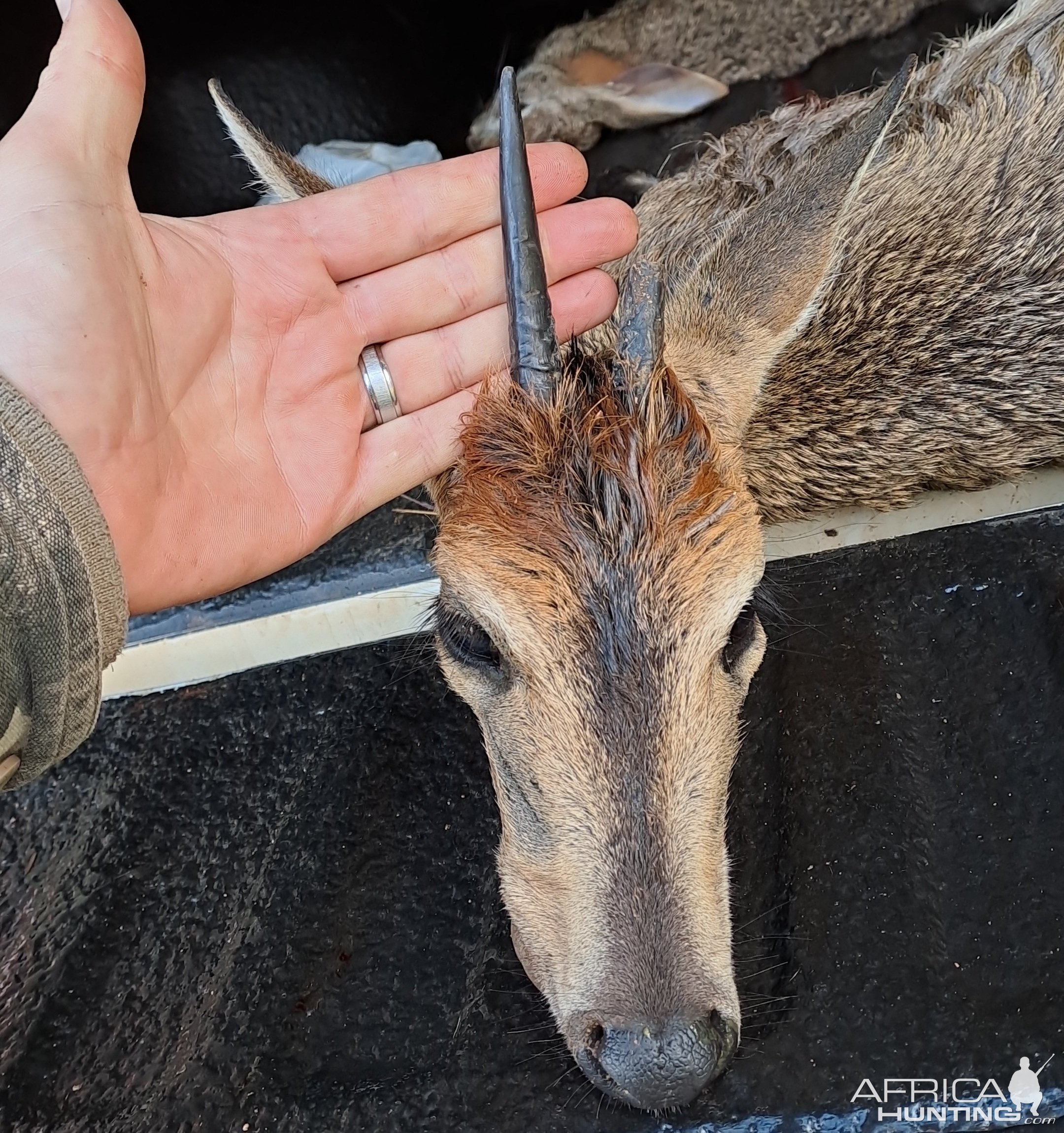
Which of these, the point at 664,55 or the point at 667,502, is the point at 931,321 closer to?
the point at 667,502

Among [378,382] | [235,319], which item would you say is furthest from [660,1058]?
[235,319]

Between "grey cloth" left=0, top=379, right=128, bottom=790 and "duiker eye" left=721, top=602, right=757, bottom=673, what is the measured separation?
153 cm

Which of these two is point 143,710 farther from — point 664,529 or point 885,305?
point 885,305

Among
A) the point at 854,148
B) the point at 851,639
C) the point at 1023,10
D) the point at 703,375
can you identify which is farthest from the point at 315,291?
the point at 1023,10

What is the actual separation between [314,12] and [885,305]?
9.91ft

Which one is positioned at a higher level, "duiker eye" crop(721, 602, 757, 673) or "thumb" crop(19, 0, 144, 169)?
"thumb" crop(19, 0, 144, 169)

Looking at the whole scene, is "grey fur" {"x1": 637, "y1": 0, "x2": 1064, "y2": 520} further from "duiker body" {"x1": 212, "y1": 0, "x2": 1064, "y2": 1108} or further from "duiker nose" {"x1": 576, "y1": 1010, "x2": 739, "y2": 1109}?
"duiker nose" {"x1": 576, "y1": 1010, "x2": 739, "y2": 1109}

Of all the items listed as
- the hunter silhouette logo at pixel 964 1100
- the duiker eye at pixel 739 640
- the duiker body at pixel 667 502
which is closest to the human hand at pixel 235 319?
the duiker body at pixel 667 502

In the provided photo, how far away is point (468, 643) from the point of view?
8.18ft

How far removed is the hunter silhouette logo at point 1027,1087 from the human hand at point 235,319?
2.43 meters

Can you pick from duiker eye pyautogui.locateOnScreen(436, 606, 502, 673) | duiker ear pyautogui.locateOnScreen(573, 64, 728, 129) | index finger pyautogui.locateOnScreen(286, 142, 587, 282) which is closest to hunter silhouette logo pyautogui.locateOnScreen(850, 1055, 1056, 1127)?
duiker eye pyautogui.locateOnScreen(436, 606, 502, 673)

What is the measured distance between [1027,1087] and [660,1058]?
145cm

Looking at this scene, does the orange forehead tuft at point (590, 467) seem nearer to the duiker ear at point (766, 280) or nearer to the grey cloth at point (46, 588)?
the duiker ear at point (766, 280)

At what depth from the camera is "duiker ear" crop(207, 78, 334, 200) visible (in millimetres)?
2477
